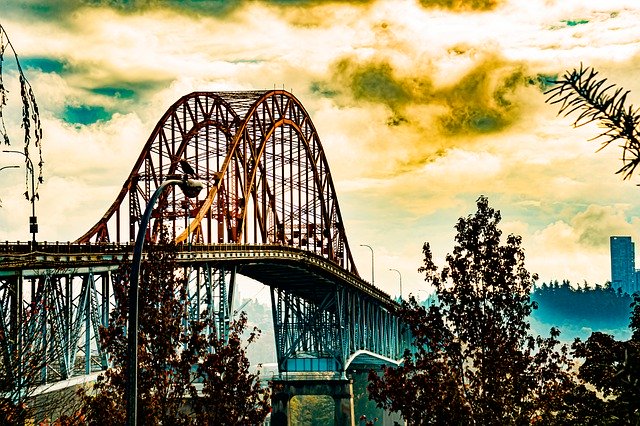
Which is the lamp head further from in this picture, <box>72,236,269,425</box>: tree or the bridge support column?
the bridge support column

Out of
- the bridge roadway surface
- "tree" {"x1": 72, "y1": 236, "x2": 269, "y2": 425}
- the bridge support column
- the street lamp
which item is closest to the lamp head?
the street lamp

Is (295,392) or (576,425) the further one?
(295,392)

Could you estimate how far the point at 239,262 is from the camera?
77.1 metres

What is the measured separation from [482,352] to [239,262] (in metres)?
54.7

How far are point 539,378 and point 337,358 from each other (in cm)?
8638

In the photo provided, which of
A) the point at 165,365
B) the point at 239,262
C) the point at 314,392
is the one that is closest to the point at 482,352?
the point at 165,365

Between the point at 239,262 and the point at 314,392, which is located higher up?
the point at 239,262

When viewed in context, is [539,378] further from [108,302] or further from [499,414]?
[108,302]

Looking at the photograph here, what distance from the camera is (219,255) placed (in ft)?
232

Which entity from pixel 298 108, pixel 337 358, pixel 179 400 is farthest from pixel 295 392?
pixel 179 400

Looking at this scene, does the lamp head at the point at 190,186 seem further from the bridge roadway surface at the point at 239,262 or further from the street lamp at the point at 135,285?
the bridge roadway surface at the point at 239,262

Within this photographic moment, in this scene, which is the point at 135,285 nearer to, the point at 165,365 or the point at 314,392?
the point at 165,365

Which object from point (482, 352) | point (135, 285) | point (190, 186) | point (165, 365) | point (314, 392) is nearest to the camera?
point (135, 285)

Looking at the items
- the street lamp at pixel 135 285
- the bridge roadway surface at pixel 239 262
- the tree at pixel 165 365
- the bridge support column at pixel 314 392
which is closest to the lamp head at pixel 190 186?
the street lamp at pixel 135 285
